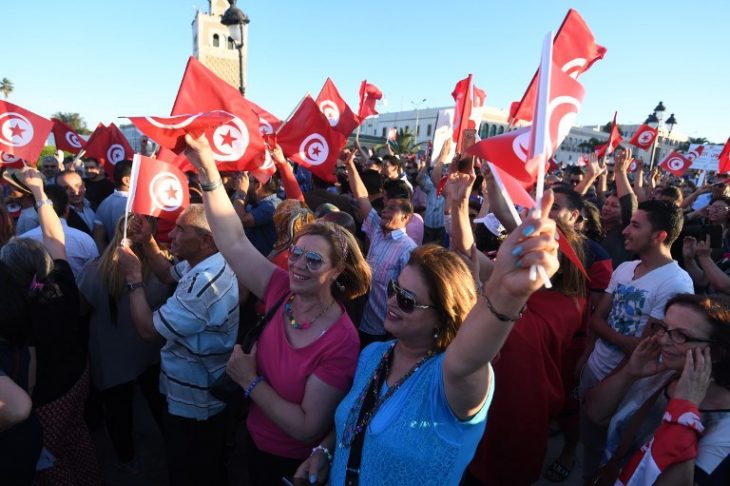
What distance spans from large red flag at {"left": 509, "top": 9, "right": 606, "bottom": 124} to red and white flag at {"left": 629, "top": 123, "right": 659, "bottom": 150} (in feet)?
18.8

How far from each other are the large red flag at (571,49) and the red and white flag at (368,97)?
5.21m

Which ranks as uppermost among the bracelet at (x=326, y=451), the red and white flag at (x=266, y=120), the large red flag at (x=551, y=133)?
the red and white flag at (x=266, y=120)

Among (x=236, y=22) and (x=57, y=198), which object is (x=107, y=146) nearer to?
(x=236, y=22)

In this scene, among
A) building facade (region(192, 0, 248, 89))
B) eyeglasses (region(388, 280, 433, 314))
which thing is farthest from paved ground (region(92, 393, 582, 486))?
building facade (region(192, 0, 248, 89))

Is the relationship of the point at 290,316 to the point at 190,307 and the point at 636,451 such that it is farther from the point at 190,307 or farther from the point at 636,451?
the point at 636,451

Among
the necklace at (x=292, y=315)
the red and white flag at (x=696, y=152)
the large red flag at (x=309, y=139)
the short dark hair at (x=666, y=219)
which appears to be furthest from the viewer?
the red and white flag at (x=696, y=152)

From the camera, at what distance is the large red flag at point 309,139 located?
487 centimetres

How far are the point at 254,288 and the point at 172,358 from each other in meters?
0.66

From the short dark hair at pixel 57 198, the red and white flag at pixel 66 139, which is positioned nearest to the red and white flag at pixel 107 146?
the red and white flag at pixel 66 139

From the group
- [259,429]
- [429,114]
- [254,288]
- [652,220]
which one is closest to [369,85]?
[652,220]

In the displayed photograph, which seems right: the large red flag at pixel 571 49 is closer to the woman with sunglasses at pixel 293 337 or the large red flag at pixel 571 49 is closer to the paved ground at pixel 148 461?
the woman with sunglasses at pixel 293 337

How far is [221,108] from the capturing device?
361 centimetres

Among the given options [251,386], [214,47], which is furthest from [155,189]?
[214,47]

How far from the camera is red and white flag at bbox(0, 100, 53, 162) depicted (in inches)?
167
